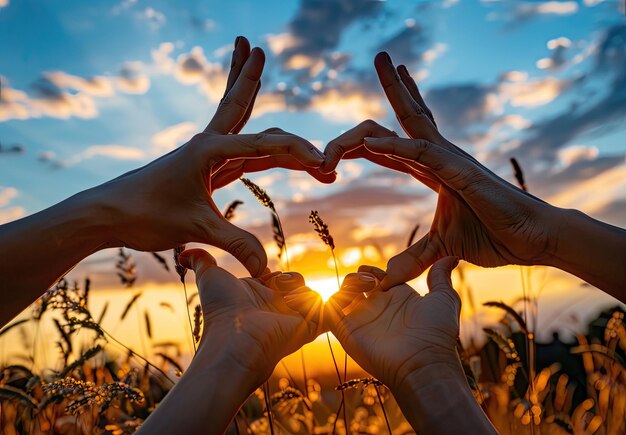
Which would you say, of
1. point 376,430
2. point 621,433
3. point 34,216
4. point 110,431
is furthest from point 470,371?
point 34,216

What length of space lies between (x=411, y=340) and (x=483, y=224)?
0.93 metres

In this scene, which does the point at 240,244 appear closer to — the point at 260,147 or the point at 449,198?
the point at 260,147

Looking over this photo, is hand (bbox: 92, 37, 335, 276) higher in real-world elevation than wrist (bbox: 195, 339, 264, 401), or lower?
higher

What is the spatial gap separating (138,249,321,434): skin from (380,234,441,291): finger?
19.2 inches

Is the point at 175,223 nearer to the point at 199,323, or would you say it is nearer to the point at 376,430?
the point at 199,323

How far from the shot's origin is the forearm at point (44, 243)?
95.5 inches

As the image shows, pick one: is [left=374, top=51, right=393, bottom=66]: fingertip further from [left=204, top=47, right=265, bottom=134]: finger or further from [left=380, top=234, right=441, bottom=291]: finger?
[left=380, top=234, right=441, bottom=291]: finger

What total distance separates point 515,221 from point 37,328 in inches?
152

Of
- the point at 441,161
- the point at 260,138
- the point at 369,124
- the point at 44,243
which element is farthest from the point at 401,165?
the point at 44,243

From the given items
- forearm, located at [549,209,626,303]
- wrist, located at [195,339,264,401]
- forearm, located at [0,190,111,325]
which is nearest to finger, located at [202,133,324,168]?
forearm, located at [0,190,111,325]

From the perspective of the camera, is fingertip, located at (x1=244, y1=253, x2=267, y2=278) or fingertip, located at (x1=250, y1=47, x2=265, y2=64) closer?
fingertip, located at (x1=244, y1=253, x2=267, y2=278)

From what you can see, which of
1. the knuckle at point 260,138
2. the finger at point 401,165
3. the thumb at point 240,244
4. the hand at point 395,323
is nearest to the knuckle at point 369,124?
the finger at point 401,165

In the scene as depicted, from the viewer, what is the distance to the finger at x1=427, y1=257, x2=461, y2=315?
2.22m

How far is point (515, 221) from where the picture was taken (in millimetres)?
2445
